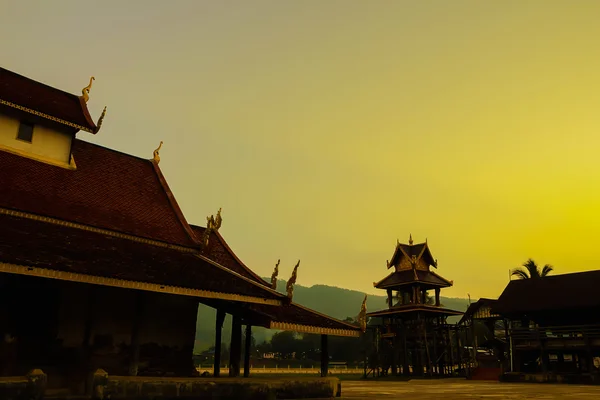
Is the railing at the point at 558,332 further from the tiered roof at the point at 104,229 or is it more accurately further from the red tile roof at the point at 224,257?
the red tile roof at the point at 224,257

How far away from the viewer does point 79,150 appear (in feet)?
54.7

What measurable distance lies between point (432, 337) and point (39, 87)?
37213mm

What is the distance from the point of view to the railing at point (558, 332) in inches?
1199

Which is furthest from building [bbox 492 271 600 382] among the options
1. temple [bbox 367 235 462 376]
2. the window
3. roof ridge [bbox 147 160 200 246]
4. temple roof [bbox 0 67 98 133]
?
the window

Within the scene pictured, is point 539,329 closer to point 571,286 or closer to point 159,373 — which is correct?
point 571,286

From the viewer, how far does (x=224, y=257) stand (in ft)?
56.2

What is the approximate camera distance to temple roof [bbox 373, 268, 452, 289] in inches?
1766

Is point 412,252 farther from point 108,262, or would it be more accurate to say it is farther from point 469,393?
point 108,262

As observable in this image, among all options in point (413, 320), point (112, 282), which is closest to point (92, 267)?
point (112, 282)

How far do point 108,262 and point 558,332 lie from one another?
1264 inches

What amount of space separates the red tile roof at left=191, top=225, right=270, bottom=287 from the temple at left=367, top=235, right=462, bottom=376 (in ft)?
92.6

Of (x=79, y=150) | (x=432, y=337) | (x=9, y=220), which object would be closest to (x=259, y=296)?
(x=9, y=220)

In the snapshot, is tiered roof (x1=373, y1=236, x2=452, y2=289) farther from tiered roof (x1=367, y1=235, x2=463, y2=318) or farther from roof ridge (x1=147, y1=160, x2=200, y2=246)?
A: roof ridge (x1=147, y1=160, x2=200, y2=246)

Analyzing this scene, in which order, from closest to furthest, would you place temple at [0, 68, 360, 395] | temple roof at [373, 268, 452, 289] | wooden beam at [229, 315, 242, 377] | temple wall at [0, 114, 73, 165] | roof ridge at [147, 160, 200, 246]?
temple at [0, 68, 360, 395] → temple wall at [0, 114, 73, 165] → wooden beam at [229, 315, 242, 377] → roof ridge at [147, 160, 200, 246] → temple roof at [373, 268, 452, 289]
